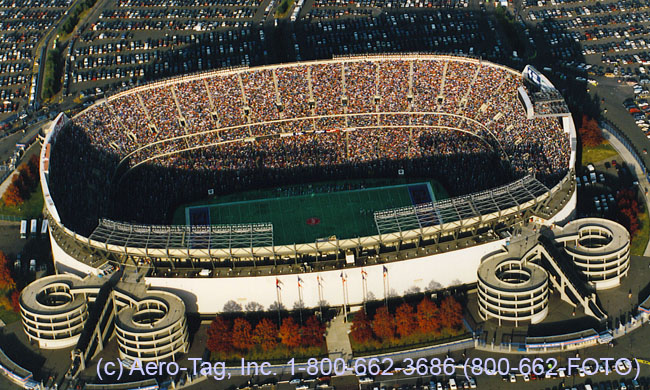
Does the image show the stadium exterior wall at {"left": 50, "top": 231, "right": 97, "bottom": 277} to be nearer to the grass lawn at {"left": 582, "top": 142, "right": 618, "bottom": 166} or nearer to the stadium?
the stadium

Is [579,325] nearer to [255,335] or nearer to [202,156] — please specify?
[255,335]

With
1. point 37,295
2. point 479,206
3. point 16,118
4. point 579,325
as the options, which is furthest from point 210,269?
point 16,118

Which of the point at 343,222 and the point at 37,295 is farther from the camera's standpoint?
the point at 343,222

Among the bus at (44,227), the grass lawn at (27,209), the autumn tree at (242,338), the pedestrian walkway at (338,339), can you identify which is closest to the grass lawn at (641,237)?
the pedestrian walkway at (338,339)

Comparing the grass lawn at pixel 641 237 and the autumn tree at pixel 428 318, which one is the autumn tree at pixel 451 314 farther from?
the grass lawn at pixel 641 237

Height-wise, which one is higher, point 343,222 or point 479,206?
point 479,206

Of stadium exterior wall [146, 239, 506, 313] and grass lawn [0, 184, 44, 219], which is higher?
stadium exterior wall [146, 239, 506, 313]

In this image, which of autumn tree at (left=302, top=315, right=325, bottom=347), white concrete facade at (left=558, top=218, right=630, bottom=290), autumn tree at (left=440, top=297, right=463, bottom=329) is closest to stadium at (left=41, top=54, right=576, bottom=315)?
white concrete facade at (left=558, top=218, right=630, bottom=290)
